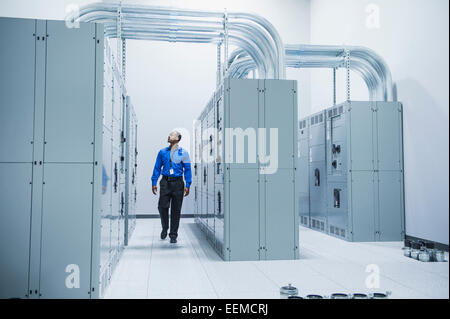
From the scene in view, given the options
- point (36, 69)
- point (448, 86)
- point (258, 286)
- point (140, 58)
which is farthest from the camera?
point (140, 58)

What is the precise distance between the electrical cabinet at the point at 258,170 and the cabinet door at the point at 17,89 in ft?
8.52

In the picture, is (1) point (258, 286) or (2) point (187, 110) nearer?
(1) point (258, 286)

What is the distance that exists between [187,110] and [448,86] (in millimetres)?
6874

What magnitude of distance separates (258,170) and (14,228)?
311 cm

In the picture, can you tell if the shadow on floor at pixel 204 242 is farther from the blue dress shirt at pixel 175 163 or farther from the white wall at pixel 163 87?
the white wall at pixel 163 87

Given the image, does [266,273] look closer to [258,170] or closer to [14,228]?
[258,170]

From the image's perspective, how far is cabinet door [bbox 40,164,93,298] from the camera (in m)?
3.44

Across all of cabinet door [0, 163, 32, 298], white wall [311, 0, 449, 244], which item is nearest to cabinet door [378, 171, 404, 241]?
white wall [311, 0, 449, 244]

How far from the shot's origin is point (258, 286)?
4141 millimetres

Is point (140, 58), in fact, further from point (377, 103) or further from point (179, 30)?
point (377, 103)

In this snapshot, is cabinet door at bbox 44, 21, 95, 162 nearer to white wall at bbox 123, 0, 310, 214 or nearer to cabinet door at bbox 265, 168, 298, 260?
cabinet door at bbox 265, 168, 298, 260

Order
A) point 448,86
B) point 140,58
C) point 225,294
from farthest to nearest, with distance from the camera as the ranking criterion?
point 140,58 < point 448,86 < point 225,294

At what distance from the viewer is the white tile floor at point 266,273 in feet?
13.1
